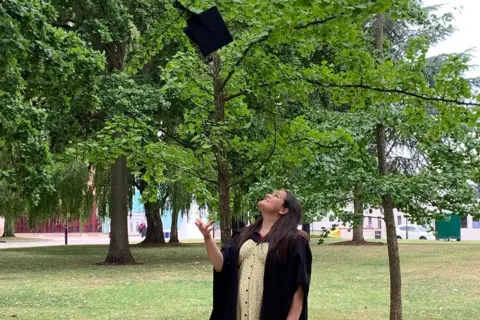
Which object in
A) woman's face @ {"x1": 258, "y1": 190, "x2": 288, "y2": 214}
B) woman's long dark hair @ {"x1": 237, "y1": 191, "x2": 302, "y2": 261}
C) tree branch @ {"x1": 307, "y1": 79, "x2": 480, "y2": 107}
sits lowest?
woman's long dark hair @ {"x1": 237, "y1": 191, "x2": 302, "y2": 261}

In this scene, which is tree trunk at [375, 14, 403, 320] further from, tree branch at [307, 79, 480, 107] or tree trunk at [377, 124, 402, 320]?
tree branch at [307, 79, 480, 107]

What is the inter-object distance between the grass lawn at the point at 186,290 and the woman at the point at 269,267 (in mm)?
5453

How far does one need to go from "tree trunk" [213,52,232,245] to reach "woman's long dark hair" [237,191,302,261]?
73 centimetres

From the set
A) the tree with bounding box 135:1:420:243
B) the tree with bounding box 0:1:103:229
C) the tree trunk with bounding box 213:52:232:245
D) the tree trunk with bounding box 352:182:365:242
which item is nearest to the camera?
the tree with bounding box 135:1:420:243

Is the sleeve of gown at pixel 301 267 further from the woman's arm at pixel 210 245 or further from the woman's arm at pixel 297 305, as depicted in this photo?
the woman's arm at pixel 210 245

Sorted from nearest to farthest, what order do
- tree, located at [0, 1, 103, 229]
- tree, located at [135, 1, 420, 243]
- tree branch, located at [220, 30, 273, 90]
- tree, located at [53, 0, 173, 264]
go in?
tree, located at [135, 1, 420, 243] < tree branch, located at [220, 30, 273, 90] < tree, located at [0, 1, 103, 229] < tree, located at [53, 0, 173, 264]

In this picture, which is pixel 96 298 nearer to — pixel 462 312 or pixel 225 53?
pixel 462 312

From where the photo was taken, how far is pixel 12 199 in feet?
83.5

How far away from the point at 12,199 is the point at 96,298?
592 inches

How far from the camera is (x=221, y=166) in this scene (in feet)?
17.3

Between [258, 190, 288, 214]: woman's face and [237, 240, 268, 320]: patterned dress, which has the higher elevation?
[258, 190, 288, 214]: woman's face

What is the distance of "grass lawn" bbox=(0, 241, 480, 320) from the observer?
32.4ft

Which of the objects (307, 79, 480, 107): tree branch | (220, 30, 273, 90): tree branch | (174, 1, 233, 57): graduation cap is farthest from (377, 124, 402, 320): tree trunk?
(174, 1, 233, 57): graduation cap

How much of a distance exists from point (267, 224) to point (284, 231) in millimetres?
160
